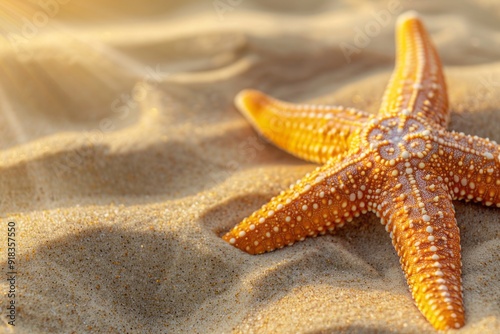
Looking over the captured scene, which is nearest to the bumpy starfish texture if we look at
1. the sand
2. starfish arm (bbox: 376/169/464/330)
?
starfish arm (bbox: 376/169/464/330)

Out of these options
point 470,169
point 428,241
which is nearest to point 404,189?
point 428,241

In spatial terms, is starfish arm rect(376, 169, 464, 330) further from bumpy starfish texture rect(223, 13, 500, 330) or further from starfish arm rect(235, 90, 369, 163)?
starfish arm rect(235, 90, 369, 163)

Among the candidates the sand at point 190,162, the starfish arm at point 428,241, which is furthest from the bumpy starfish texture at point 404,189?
the sand at point 190,162

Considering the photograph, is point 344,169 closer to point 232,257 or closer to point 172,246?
point 232,257

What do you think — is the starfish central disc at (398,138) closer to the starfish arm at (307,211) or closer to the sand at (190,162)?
the starfish arm at (307,211)

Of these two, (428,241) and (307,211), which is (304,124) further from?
(428,241)

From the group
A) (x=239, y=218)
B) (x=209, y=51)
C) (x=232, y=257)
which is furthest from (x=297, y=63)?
(x=232, y=257)
